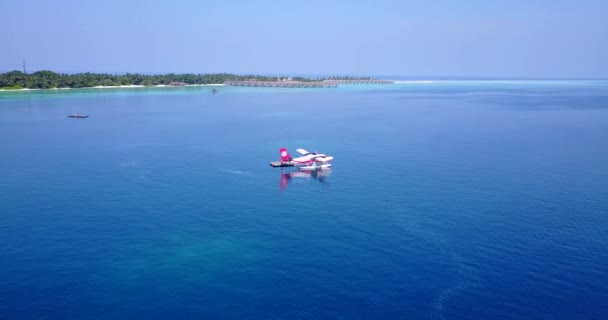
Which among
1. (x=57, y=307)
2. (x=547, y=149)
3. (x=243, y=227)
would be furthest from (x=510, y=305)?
(x=547, y=149)

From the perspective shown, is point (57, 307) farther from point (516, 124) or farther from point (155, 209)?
point (516, 124)

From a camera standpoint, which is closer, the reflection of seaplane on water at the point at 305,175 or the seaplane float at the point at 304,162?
the reflection of seaplane on water at the point at 305,175

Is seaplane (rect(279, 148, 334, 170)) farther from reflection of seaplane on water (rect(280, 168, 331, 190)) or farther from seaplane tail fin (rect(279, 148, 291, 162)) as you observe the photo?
reflection of seaplane on water (rect(280, 168, 331, 190))

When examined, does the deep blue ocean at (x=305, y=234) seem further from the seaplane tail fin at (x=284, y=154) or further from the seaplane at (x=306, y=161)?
the seaplane tail fin at (x=284, y=154)

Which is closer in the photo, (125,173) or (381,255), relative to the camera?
(381,255)

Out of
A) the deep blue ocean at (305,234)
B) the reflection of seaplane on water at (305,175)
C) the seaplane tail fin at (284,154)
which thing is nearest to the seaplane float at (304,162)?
the seaplane tail fin at (284,154)

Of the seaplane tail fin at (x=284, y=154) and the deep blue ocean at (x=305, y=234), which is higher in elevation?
the seaplane tail fin at (x=284, y=154)

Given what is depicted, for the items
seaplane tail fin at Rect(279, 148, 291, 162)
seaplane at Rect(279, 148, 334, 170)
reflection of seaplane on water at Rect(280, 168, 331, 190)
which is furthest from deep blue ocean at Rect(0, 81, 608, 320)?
seaplane tail fin at Rect(279, 148, 291, 162)

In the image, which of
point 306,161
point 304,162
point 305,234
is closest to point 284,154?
point 304,162
